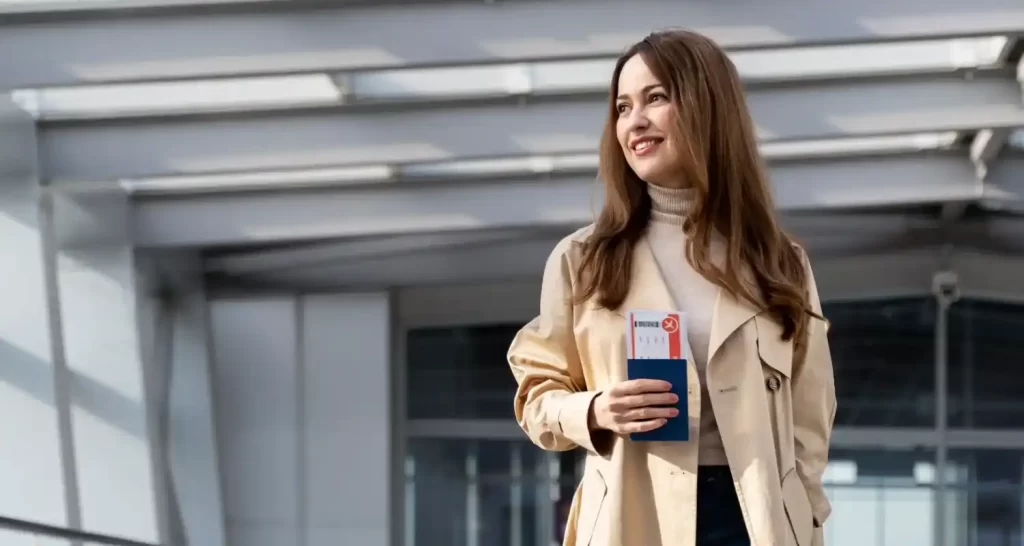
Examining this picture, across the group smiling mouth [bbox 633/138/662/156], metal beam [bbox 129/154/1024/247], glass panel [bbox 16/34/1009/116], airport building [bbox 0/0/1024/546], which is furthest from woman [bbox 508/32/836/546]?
metal beam [bbox 129/154/1024/247]

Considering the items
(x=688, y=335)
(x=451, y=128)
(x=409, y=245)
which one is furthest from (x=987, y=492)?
(x=688, y=335)

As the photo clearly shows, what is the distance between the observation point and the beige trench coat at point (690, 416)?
2031 mm

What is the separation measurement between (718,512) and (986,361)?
13342mm

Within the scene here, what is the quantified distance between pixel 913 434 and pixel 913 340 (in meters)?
0.88

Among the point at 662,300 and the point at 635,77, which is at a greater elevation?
the point at 635,77

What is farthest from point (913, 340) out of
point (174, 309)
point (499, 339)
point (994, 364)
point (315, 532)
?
point (174, 309)

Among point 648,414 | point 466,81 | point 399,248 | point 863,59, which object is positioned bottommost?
point 648,414

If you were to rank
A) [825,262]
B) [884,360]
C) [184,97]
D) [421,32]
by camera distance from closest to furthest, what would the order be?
[421,32] < [184,97] < [825,262] < [884,360]

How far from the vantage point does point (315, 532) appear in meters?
13.6

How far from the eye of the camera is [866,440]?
48.1 feet

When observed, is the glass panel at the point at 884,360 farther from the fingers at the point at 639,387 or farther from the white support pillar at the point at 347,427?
→ the fingers at the point at 639,387

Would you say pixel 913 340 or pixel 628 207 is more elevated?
pixel 913 340

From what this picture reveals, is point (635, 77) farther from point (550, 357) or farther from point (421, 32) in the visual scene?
point (421, 32)

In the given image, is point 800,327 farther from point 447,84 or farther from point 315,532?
point 315,532
